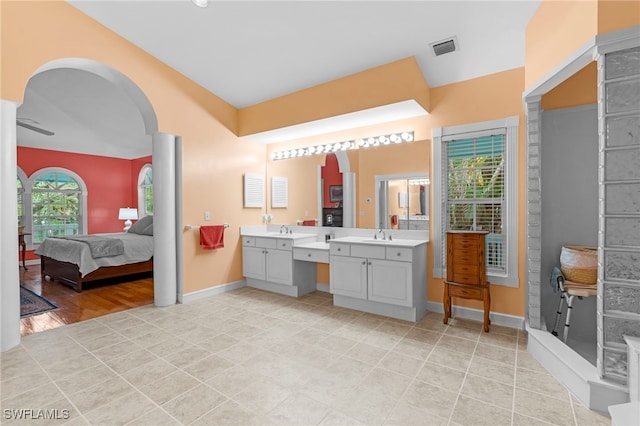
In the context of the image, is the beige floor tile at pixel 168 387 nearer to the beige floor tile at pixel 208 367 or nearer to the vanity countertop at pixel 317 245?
the beige floor tile at pixel 208 367

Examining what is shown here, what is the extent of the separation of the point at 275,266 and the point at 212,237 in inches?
38.0

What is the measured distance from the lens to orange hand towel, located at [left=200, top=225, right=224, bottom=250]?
418cm

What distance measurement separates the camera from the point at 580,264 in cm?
265

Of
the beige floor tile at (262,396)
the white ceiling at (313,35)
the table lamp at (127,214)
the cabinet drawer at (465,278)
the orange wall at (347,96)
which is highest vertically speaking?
the white ceiling at (313,35)

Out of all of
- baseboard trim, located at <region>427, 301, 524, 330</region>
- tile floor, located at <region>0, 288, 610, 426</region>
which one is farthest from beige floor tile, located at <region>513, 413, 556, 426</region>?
baseboard trim, located at <region>427, 301, 524, 330</region>

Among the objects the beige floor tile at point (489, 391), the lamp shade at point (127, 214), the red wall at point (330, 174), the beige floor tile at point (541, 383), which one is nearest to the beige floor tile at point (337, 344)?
the beige floor tile at point (489, 391)

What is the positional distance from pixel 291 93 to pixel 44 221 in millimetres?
7152

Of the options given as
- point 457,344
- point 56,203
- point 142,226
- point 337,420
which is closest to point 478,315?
point 457,344

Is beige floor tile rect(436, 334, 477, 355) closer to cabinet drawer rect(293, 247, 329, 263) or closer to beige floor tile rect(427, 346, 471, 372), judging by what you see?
beige floor tile rect(427, 346, 471, 372)

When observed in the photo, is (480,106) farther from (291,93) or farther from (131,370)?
(131,370)

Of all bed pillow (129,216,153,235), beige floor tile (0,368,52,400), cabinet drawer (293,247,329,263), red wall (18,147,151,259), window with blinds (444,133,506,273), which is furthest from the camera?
red wall (18,147,151,259)

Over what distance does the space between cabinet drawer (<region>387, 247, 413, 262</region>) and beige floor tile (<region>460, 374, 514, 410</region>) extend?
4.10 ft

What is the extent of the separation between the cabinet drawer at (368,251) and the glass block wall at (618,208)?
1.84 m

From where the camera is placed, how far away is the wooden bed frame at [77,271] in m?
4.61
